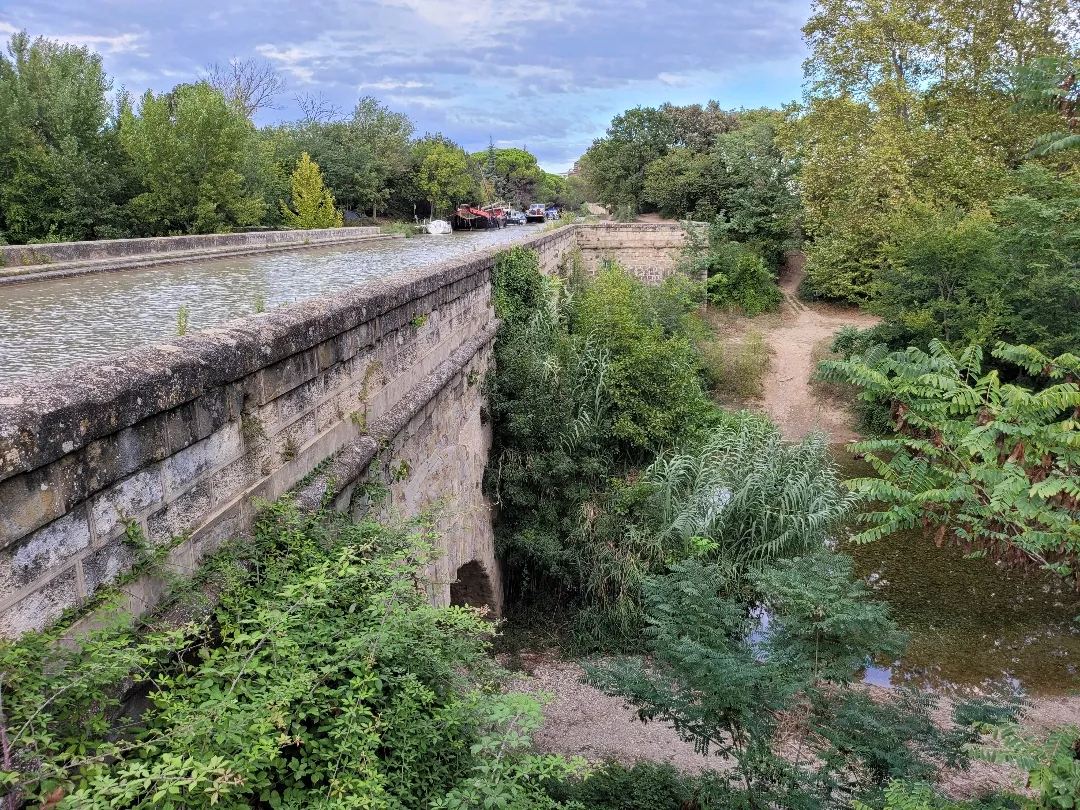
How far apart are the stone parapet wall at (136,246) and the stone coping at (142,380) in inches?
278

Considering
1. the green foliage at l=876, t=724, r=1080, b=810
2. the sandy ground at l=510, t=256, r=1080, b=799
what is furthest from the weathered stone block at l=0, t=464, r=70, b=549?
the green foliage at l=876, t=724, r=1080, b=810

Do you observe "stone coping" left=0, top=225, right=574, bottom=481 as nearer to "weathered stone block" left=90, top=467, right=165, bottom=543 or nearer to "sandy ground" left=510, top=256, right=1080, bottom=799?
"weathered stone block" left=90, top=467, right=165, bottom=543

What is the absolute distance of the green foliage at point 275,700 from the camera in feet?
5.94

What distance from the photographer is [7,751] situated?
1623 mm

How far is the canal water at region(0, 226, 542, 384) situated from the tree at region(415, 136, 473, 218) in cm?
2618

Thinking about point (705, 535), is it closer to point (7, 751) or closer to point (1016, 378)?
point (7, 751)

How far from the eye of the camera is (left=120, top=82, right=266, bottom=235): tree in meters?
16.5

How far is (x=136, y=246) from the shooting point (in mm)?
10914

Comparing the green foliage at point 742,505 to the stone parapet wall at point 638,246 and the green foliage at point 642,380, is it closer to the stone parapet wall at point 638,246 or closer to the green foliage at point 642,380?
the green foliage at point 642,380

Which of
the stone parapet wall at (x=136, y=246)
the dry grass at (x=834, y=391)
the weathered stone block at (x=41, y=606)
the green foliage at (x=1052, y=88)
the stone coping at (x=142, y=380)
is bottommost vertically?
the dry grass at (x=834, y=391)

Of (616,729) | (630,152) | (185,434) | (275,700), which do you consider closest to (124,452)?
(185,434)

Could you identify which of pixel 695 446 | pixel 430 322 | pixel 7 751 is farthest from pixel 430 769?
pixel 695 446

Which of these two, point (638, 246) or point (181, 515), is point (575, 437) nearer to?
point (181, 515)

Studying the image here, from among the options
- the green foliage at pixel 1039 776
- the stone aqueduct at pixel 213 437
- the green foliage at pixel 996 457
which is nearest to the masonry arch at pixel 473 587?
the stone aqueduct at pixel 213 437
